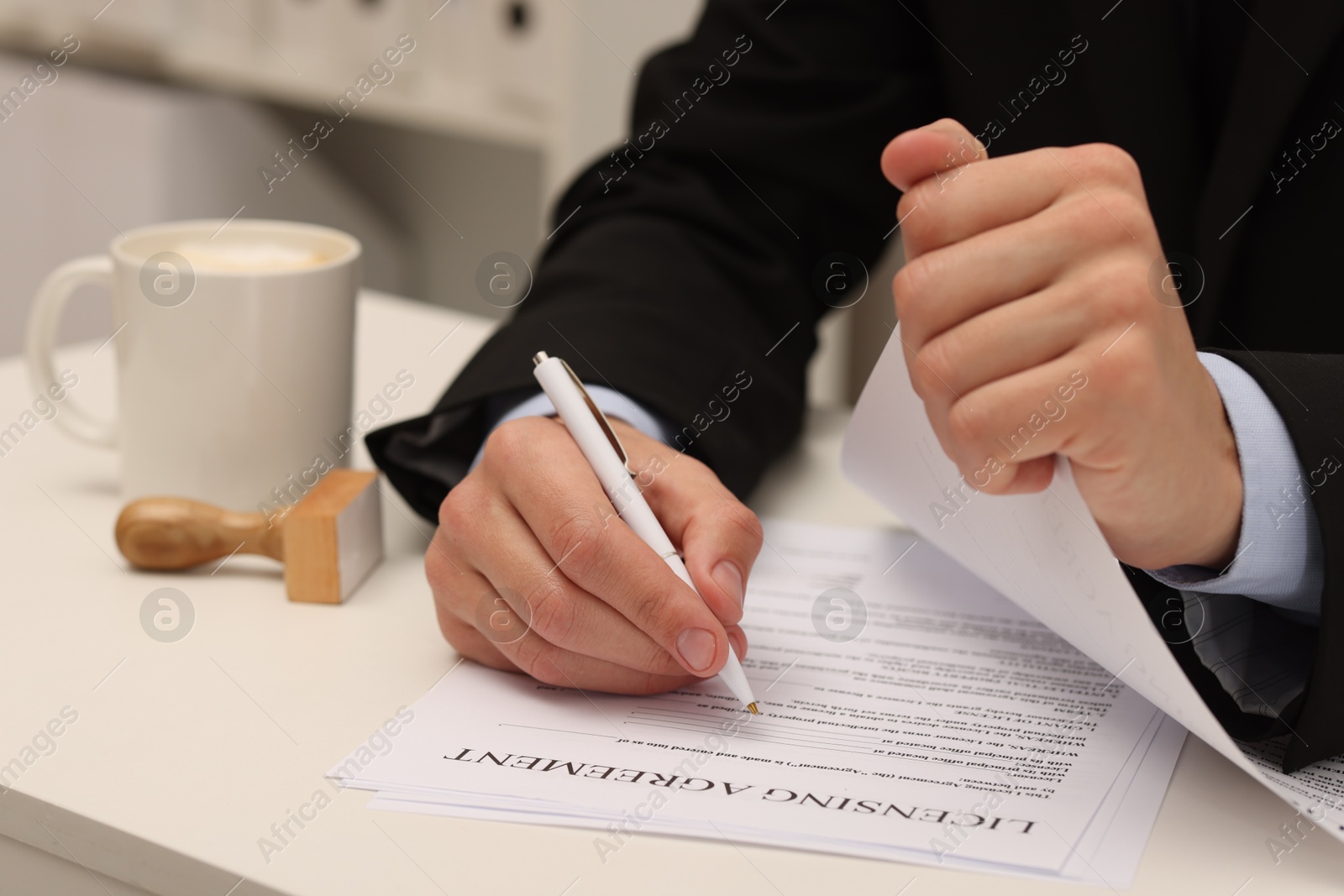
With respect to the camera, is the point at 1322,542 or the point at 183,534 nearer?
the point at 1322,542

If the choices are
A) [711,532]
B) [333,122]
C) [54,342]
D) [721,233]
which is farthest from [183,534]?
[333,122]

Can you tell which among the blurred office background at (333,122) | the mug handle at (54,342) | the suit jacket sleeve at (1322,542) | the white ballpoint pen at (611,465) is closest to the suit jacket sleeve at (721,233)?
the white ballpoint pen at (611,465)

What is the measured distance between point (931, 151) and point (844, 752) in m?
0.26

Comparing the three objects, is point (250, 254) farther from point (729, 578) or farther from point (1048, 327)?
point (1048, 327)

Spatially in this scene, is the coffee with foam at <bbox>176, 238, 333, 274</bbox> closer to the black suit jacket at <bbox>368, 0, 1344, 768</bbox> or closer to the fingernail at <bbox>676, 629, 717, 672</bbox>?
the black suit jacket at <bbox>368, 0, 1344, 768</bbox>

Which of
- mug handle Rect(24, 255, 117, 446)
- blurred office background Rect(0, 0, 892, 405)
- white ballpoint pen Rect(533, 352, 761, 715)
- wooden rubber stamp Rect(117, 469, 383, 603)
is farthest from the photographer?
blurred office background Rect(0, 0, 892, 405)

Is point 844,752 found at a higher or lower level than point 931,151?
lower

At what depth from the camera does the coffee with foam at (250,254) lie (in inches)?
29.7

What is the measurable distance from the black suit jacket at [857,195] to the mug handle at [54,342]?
221mm

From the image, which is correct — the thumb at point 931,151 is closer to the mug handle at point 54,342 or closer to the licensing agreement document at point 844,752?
the licensing agreement document at point 844,752

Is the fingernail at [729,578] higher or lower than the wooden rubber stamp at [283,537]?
higher

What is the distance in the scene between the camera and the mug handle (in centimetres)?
75

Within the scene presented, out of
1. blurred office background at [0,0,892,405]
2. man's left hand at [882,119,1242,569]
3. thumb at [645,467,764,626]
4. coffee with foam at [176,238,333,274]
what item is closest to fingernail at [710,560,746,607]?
thumb at [645,467,764,626]

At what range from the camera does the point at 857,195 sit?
97 cm
